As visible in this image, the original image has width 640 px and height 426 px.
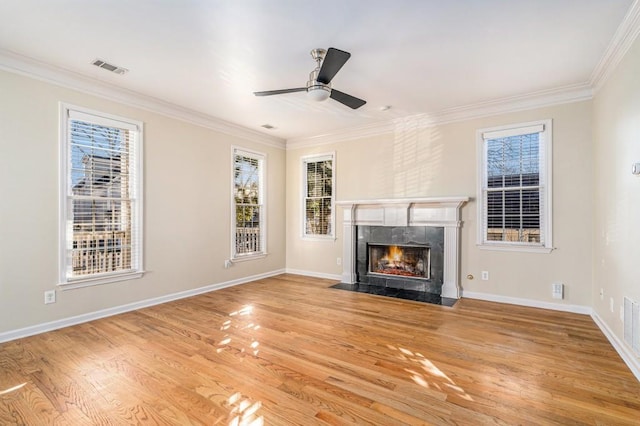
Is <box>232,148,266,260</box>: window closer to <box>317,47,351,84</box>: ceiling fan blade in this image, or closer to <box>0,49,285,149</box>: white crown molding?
<box>0,49,285,149</box>: white crown molding

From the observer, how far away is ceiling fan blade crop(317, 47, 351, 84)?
2500 mm

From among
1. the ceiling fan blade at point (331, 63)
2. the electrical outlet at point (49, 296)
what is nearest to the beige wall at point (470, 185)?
the ceiling fan blade at point (331, 63)

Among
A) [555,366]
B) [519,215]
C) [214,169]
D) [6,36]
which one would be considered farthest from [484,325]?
[6,36]

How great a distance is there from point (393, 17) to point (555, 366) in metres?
3.16

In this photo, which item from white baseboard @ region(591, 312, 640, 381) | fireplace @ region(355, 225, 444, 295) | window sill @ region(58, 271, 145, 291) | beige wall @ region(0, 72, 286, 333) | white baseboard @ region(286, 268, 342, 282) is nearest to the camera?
white baseboard @ region(591, 312, 640, 381)

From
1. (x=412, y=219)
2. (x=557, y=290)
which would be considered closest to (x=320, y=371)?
(x=412, y=219)

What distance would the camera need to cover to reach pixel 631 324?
8.46ft

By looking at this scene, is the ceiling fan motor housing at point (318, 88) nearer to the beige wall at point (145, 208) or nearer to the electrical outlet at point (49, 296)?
the beige wall at point (145, 208)

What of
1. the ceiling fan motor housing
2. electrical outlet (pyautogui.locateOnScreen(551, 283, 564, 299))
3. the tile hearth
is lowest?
the tile hearth

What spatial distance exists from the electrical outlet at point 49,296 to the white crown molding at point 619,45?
593cm

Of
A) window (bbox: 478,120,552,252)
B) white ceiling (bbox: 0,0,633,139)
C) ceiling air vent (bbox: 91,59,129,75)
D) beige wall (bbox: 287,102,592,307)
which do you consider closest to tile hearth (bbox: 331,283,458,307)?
beige wall (bbox: 287,102,592,307)

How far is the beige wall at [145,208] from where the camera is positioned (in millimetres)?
3186

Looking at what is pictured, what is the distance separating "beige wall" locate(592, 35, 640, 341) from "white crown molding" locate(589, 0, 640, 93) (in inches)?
3.2

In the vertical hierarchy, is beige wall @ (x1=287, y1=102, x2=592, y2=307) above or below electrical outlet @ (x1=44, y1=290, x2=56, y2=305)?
above
